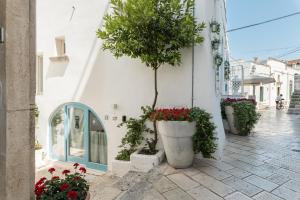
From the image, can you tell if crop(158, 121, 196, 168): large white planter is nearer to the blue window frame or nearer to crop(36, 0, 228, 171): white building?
crop(36, 0, 228, 171): white building

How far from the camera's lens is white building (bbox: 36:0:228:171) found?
17.0 ft

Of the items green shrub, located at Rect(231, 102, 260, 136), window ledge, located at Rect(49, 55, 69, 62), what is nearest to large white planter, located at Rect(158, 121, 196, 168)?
green shrub, located at Rect(231, 102, 260, 136)

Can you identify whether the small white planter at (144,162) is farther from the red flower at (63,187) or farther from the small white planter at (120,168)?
the red flower at (63,187)

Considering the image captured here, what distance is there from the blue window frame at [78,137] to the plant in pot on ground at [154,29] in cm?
289

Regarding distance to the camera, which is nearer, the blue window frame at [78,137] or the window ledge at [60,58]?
the blue window frame at [78,137]

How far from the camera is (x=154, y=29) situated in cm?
450

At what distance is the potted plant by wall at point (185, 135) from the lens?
13.8ft


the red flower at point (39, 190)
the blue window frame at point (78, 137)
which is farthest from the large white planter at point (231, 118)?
the red flower at point (39, 190)

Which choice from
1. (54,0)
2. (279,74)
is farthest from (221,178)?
(279,74)

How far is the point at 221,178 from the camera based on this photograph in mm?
3869

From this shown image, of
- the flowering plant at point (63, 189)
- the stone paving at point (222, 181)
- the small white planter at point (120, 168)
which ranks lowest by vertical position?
the small white planter at point (120, 168)

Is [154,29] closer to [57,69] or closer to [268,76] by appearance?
[57,69]

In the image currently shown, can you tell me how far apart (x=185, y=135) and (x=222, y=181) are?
3.27 feet

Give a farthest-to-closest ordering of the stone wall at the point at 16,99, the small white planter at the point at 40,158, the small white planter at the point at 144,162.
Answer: the small white planter at the point at 40,158, the small white planter at the point at 144,162, the stone wall at the point at 16,99
